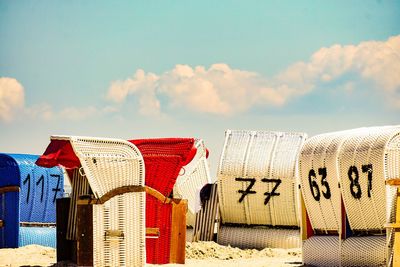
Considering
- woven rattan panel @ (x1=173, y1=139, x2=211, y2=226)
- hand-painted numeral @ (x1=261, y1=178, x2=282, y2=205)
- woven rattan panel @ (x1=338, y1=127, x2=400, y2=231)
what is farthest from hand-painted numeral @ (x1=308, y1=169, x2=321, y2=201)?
woven rattan panel @ (x1=173, y1=139, x2=211, y2=226)

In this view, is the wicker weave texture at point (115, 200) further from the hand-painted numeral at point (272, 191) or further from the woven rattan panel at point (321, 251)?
the hand-painted numeral at point (272, 191)

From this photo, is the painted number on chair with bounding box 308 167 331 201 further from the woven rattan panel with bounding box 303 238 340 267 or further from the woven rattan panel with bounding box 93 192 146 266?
the woven rattan panel with bounding box 93 192 146 266

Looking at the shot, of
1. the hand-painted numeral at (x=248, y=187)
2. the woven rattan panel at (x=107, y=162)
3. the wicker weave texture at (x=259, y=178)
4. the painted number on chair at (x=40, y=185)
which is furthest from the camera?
the hand-painted numeral at (x=248, y=187)

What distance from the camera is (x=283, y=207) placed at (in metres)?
21.0

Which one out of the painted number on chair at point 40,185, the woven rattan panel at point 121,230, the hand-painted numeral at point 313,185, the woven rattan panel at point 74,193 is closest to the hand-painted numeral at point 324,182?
the hand-painted numeral at point 313,185

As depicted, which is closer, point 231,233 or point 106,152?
point 106,152

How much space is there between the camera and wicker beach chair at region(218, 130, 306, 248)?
2095 centimetres

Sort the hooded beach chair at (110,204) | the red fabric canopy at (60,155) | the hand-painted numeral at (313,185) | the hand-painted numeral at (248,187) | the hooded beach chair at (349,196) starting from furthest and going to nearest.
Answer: the hand-painted numeral at (248,187), the hand-painted numeral at (313,185), the red fabric canopy at (60,155), the hooded beach chair at (110,204), the hooded beach chair at (349,196)

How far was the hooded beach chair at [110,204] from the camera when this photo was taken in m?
14.1

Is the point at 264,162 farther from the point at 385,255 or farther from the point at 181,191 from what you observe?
the point at 385,255

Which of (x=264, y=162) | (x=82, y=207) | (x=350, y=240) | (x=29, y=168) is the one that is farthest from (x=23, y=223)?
(x=350, y=240)

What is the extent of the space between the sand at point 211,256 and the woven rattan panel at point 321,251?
0.57 metres

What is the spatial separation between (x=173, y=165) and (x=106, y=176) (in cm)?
189

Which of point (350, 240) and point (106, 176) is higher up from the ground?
point (106, 176)
